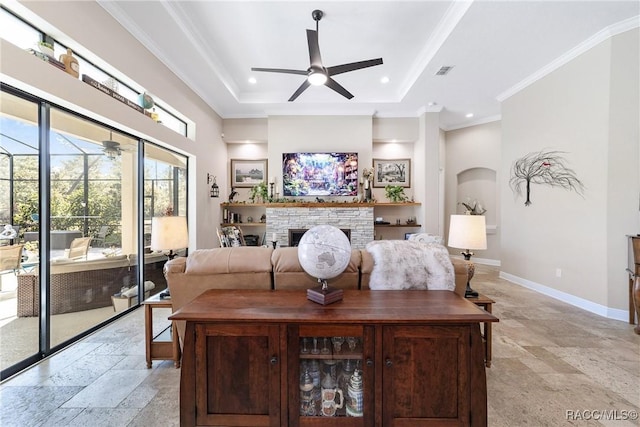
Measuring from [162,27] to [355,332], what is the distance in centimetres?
375

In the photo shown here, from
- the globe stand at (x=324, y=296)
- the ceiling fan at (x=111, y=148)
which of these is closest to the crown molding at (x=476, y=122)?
the globe stand at (x=324, y=296)

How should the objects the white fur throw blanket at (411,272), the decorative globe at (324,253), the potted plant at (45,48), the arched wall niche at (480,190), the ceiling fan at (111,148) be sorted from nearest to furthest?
the decorative globe at (324,253), the white fur throw blanket at (411,272), the potted plant at (45,48), the ceiling fan at (111,148), the arched wall niche at (480,190)

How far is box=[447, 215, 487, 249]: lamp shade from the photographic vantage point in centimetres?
220

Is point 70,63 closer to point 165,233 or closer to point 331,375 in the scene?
point 165,233

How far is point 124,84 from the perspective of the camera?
2.97 metres

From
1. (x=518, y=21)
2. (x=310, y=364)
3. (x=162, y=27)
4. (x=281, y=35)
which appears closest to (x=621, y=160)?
(x=518, y=21)

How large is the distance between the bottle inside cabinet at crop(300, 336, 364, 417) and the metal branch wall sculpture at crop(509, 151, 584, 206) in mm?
3967

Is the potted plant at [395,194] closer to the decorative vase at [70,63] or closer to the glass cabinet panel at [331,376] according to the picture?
the glass cabinet panel at [331,376]

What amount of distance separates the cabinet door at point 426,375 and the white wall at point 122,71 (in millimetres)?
3086

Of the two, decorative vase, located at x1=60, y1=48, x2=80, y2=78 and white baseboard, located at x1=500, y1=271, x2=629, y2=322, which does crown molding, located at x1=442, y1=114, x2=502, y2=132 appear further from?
decorative vase, located at x1=60, y1=48, x2=80, y2=78

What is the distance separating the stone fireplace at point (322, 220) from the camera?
5.24m

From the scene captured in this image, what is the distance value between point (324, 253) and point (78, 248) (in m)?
2.82

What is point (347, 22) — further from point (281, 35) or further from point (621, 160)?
point (621, 160)

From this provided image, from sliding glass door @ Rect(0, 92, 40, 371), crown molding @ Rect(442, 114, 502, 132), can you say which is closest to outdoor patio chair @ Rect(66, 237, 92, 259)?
sliding glass door @ Rect(0, 92, 40, 371)
